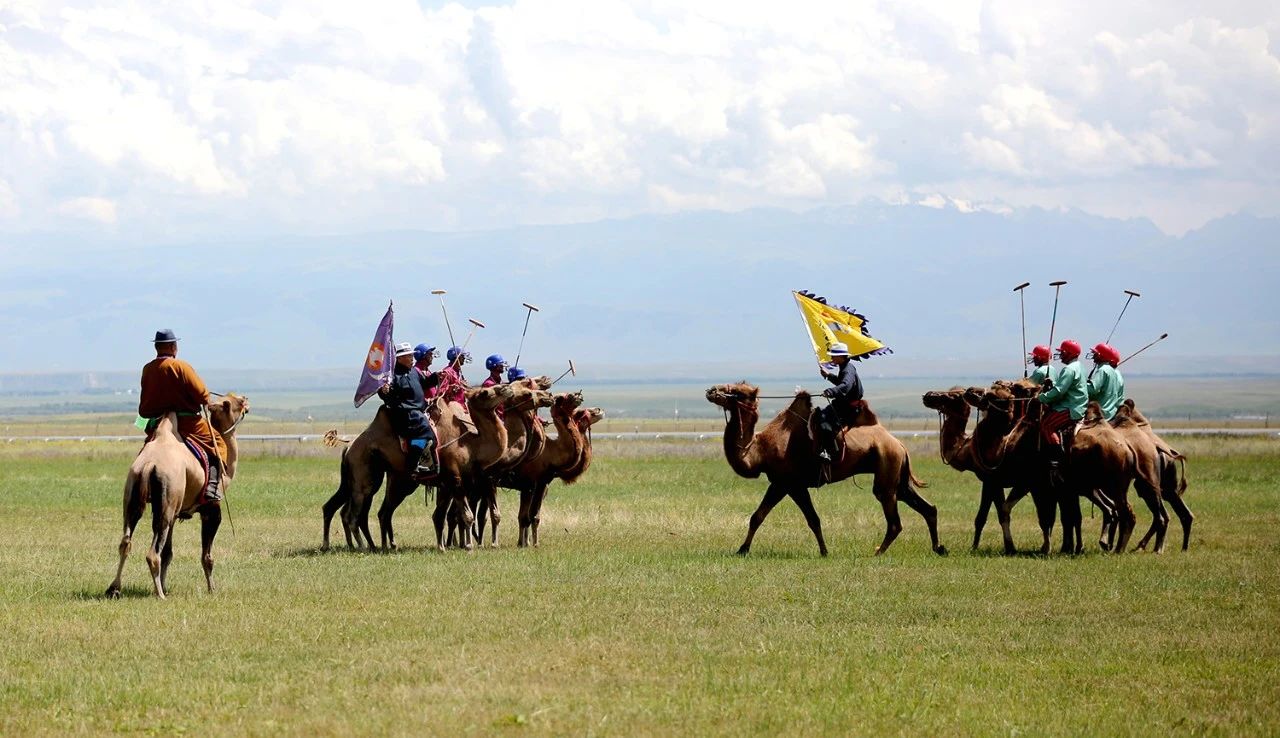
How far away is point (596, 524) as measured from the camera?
91.6ft

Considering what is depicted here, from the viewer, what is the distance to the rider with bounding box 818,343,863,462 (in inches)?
854

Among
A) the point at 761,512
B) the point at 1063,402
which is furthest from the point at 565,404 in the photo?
the point at 1063,402

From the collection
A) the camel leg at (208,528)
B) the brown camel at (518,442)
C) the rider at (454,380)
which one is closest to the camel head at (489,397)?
the brown camel at (518,442)

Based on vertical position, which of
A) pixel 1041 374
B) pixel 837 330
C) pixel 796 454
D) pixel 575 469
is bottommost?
pixel 575 469

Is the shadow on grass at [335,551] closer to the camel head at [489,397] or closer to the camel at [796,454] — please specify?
the camel head at [489,397]

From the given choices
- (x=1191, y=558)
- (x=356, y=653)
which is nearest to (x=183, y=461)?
(x=356, y=653)

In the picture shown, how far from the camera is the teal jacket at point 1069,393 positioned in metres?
21.6

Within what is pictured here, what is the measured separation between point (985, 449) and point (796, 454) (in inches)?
102

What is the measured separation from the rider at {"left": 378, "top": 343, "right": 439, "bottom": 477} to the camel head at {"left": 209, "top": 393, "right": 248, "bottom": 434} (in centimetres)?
303

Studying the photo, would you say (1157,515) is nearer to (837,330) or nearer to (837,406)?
(837,406)

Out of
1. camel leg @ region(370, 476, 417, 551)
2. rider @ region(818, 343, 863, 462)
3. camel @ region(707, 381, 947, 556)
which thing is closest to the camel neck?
camel @ region(707, 381, 947, 556)

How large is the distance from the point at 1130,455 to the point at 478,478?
8.70 meters

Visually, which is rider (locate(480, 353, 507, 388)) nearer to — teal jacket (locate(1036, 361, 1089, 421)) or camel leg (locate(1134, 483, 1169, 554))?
teal jacket (locate(1036, 361, 1089, 421))

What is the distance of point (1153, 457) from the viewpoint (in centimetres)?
2256
